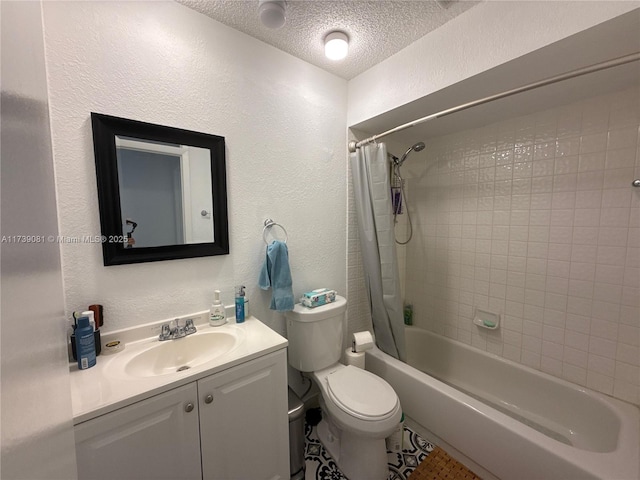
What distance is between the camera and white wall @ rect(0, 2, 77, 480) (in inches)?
5.8

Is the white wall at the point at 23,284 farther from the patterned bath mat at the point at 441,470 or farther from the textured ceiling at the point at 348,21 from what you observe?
the patterned bath mat at the point at 441,470

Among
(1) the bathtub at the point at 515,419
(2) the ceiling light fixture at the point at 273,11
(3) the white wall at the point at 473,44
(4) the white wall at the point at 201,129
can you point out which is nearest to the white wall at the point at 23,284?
(4) the white wall at the point at 201,129

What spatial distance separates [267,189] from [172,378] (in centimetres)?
102

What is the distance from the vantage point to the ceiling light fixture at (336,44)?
1.38 metres

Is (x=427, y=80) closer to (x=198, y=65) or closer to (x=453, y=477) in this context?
(x=198, y=65)

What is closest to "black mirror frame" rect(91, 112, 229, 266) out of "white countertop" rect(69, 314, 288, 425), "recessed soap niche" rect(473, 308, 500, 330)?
"white countertop" rect(69, 314, 288, 425)

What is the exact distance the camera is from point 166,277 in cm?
126

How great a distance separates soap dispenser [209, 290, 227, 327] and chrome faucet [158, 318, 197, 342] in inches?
3.6

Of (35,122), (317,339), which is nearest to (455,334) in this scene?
(317,339)

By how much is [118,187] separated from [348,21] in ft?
4.37

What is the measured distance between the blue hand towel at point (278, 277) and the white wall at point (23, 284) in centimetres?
118

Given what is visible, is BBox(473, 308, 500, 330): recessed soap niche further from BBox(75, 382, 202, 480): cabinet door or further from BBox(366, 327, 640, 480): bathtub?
BBox(75, 382, 202, 480): cabinet door

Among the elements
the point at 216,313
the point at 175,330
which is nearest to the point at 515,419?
the point at 216,313

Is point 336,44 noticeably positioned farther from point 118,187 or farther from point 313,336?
point 313,336
